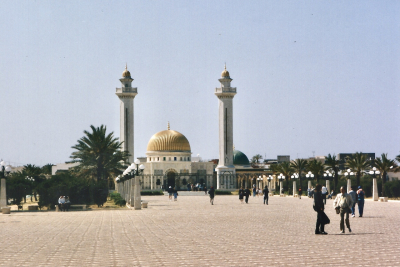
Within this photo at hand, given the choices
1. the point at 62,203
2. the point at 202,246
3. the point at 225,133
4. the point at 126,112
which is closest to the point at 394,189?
the point at 62,203

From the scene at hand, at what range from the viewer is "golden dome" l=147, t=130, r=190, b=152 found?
87750 millimetres

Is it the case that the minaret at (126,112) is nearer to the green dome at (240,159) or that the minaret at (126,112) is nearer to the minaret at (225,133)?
the minaret at (225,133)

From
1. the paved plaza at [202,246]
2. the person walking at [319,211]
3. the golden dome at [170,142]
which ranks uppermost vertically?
the golden dome at [170,142]

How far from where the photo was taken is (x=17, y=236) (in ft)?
46.5

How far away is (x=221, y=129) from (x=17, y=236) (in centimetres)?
6641

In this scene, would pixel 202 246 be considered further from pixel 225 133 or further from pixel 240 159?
pixel 240 159

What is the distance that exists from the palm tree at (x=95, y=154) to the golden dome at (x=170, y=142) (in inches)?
1589

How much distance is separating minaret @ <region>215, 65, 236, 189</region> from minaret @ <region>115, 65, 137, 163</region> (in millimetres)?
11068

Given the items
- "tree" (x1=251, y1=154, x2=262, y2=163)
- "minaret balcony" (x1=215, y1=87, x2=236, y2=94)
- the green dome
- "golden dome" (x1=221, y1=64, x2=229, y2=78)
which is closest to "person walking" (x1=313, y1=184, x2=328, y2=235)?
"minaret balcony" (x1=215, y1=87, x2=236, y2=94)

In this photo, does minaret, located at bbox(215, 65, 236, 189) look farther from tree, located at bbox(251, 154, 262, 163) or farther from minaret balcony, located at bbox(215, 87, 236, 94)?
tree, located at bbox(251, 154, 262, 163)

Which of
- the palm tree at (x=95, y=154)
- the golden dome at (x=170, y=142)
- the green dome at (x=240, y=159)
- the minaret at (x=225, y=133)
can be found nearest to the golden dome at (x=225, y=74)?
the minaret at (x=225, y=133)

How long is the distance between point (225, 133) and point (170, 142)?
1089cm

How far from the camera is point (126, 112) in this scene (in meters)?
80.4

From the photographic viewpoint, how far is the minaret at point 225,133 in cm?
7981
